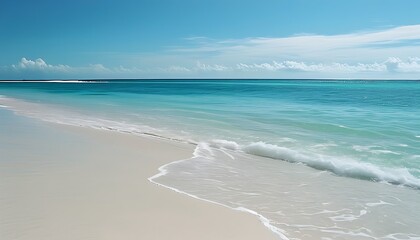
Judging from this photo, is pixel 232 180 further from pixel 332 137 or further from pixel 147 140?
pixel 332 137

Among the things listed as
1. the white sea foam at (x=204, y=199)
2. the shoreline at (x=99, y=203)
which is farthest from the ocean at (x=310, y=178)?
the shoreline at (x=99, y=203)

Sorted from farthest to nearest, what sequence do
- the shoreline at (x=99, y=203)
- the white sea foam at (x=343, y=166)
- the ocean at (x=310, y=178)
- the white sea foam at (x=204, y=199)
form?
1. the white sea foam at (x=343, y=166)
2. the ocean at (x=310, y=178)
3. the white sea foam at (x=204, y=199)
4. the shoreline at (x=99, y=203)

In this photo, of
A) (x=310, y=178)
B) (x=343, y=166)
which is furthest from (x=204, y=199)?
(x=343, y=166)

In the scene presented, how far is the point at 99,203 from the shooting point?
5.27 metres

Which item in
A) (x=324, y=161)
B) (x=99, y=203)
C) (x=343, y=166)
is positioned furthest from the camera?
(x=324, y=161)

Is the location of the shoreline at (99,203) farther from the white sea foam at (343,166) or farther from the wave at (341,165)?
the white sea foam at (343,166)

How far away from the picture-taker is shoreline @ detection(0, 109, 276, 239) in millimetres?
4363

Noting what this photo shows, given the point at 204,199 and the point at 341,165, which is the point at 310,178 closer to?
the point at 341,165

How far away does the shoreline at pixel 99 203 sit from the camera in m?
4.36

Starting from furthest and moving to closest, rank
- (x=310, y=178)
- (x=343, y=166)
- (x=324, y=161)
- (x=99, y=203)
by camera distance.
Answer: (x=324, y=161) < (x=343, y=166) < (x=310, y=178) < (x=99, y=203)

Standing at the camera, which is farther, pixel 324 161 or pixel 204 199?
pixel 324 161

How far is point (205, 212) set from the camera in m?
5.25

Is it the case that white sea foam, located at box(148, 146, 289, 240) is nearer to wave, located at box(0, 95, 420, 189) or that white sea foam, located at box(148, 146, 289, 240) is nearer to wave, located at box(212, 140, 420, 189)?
wave, located at box(0, 95, 420, 189)

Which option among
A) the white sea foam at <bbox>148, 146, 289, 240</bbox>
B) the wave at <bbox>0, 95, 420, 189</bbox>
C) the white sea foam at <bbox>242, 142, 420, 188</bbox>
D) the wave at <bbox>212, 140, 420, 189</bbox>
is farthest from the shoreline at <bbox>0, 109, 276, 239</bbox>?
the white sea foam at <bbox>242, 142, 420, 188</bbox>
